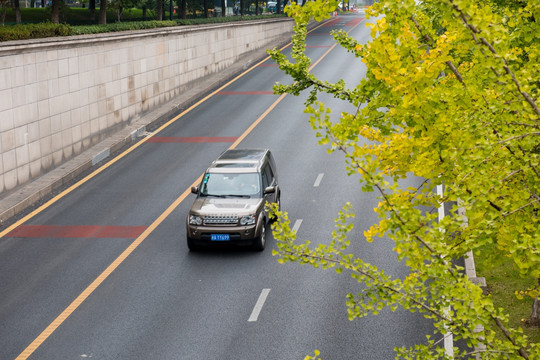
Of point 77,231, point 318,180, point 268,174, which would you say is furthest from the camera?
point 318,180

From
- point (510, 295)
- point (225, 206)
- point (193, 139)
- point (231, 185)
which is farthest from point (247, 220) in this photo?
point (193, 139)

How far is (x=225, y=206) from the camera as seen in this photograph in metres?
16.8

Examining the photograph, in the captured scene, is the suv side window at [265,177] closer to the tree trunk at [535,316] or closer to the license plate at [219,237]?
the license plate at [219,237]

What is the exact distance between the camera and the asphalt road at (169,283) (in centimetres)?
1234

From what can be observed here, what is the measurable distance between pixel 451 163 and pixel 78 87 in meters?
19.0

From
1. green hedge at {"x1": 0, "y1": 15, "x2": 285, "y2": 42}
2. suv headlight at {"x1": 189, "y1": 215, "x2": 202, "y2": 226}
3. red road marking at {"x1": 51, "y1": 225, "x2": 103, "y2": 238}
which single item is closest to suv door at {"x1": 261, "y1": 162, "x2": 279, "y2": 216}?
suv headlight at {"x1": 189, "y1": 215, "x2": 202, "y2": 226}

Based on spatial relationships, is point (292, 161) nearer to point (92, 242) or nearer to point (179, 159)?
point (179, 159)

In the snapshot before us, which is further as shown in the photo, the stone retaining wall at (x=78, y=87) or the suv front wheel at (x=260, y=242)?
the stone retaining wall at (x=78, y=87)

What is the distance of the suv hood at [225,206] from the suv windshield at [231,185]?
254 mm

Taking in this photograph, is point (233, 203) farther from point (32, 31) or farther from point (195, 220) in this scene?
point (32, 31)

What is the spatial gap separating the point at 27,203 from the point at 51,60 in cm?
484

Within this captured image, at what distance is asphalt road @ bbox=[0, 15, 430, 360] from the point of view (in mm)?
12344

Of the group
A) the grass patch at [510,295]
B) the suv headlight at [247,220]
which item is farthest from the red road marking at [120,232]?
the grass patch at [510,295]

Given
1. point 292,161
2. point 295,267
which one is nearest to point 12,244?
point 295,267
